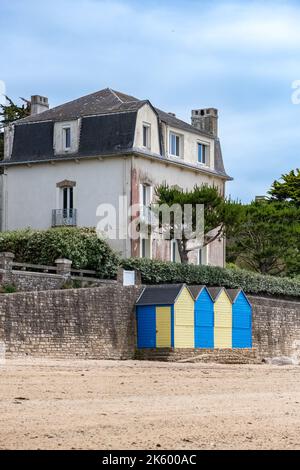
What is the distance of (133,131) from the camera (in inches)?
1935

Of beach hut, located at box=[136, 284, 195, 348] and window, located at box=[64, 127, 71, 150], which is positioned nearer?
beach hut, located at box=[136, 284, 195, 348]

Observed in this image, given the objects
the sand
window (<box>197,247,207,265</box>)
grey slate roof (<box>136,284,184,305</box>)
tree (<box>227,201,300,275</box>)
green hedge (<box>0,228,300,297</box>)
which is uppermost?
tree (<box>227,201,300,275</box>)

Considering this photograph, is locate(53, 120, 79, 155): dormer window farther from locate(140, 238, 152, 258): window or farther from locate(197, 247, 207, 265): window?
locate(197, 247, 207, 265): window

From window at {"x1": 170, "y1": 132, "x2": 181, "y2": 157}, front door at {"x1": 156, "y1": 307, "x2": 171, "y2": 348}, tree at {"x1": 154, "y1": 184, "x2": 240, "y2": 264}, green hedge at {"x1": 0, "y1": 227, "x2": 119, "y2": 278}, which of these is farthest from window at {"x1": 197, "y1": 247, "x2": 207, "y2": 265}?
front door at {"x1": 156, "y1": 307, "x2": 171, "y2": 348}

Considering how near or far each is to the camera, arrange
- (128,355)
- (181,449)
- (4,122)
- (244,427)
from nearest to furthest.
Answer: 1. (181,449)
2. (244,427)
3. (128,355)
4. (4,122)

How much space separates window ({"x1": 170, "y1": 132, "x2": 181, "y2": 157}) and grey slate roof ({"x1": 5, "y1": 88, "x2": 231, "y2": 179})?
1.53 feet

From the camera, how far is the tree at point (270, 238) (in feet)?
192

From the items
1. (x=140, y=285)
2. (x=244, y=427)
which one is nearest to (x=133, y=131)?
(x=140, y=285)

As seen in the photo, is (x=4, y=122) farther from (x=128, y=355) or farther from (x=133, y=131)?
(x=128, y=355)

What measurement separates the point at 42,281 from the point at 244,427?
20519mm

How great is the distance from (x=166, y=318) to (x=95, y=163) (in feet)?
41.9

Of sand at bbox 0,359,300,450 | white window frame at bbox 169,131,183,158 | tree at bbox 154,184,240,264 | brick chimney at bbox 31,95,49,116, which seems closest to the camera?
sand at bbox 0,359,300,450

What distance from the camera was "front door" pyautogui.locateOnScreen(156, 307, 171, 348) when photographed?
39.3 metres

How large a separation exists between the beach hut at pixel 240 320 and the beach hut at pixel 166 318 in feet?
10.8
